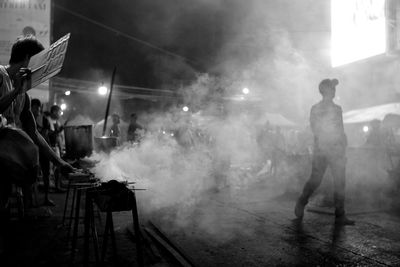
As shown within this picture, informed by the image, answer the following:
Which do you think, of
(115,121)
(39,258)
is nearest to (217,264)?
(39,258)

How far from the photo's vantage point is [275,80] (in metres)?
13.7

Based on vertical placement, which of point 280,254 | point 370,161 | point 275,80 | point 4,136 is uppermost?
point 275,80

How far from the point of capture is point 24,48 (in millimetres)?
2607

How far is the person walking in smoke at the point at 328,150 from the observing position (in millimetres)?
4949

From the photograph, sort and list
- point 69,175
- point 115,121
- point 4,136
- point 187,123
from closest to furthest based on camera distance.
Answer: point 4,136 → point 69,175 → point 187,123 → point 115,121

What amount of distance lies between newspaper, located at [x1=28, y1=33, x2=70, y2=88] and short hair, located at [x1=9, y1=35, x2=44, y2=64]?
0.19 meters

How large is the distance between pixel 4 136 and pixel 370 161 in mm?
6944

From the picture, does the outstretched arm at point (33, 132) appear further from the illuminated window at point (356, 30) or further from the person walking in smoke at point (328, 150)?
the illuminated window at point (356, 30)

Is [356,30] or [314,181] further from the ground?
[356,30]

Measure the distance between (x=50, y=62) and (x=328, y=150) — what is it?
13.7 feet

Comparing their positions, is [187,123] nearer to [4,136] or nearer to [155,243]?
[155,243]

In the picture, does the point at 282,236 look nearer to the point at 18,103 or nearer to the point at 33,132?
the point at 33,132

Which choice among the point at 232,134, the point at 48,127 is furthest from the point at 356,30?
the point at 48,127

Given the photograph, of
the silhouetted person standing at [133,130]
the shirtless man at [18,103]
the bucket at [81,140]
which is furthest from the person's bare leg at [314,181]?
the silhouetted person standing at [133,130]
